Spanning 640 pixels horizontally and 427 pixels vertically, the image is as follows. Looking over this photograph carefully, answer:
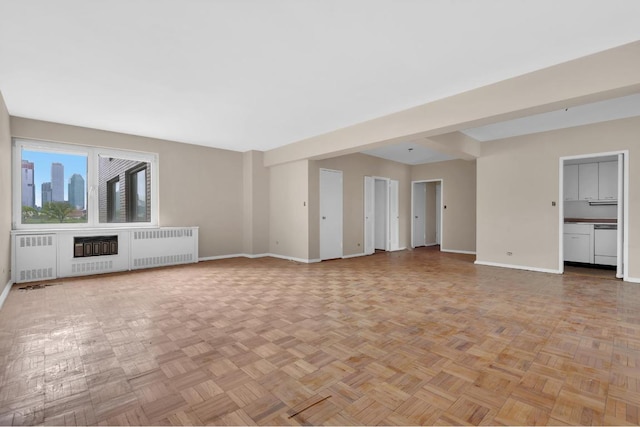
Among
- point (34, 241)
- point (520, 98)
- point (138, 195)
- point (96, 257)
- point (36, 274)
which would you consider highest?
point (520, 98)

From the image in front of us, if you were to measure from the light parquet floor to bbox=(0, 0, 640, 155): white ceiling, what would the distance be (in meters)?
2.56

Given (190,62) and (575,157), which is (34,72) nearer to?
(190,62)

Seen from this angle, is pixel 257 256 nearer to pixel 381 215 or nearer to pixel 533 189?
pixel 381 215

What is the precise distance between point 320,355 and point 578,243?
6416mm

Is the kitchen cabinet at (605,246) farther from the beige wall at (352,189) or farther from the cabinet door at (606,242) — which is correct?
the beige wall at (352,189)

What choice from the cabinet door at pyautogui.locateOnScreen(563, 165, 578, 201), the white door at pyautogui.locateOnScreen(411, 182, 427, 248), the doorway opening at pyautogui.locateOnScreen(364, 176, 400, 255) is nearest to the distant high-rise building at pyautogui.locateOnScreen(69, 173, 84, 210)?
the doorway opening at pyautogui.locateOnScreen(364, 176, 400, 255)

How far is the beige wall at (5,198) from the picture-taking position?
386 centimetres

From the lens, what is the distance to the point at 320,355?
2.23 metres

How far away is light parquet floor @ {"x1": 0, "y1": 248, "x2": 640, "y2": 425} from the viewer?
5.30 ft

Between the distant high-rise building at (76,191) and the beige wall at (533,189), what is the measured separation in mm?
7691

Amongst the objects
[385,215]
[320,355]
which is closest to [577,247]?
[385,215]

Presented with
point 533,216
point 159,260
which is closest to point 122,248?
point 159,260

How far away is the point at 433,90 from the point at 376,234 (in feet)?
18.0

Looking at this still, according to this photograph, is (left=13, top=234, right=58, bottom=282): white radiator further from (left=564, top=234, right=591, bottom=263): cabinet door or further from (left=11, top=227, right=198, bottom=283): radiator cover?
(left=564, top=234, right=591, bottom=263): cabinet door
